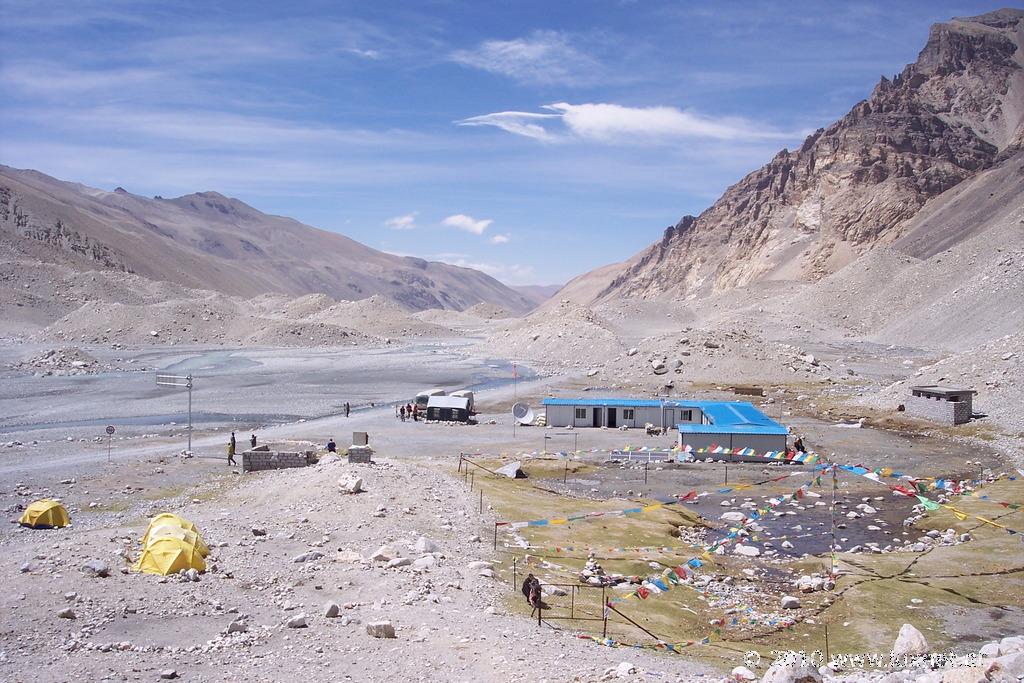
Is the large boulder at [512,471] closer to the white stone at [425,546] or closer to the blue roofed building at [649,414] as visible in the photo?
the blue roofed building at [649,414]

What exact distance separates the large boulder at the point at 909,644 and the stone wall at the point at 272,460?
73.5 ft

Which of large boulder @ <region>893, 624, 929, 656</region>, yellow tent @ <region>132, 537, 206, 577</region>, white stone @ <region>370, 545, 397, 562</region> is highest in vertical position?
yellow tent @ <region>132, 537, 206, 577</region>

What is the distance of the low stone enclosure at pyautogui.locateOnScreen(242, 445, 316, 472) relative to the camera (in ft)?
104

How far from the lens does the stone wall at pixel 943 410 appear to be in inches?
1768

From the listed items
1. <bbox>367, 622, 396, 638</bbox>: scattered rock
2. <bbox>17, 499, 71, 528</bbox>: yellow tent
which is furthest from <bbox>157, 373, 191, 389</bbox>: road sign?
<bbox>367, 622, 396, 638</bbox>: scattered rock

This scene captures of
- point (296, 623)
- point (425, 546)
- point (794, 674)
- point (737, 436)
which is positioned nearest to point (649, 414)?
point (737, 436)

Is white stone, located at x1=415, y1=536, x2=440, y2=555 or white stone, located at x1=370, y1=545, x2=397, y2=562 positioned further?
white stone, located at x1=415, y1=536, x2=440, y2=555

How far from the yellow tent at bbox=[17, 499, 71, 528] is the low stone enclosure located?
28.1 feet

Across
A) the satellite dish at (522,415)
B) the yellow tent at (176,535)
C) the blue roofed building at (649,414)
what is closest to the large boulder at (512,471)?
the blue roofed building at (649,414)

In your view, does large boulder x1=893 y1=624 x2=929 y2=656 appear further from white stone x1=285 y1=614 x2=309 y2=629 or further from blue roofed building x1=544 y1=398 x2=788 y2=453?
blue roofed building x1=544 y1=398 x2=788 y2=453

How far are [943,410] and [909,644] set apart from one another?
3545cm

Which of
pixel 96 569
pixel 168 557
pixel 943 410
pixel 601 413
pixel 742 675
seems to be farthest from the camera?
pixel 601 413

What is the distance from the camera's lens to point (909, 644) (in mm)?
14578

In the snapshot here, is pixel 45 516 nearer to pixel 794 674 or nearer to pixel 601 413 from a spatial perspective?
pixel 794 674
